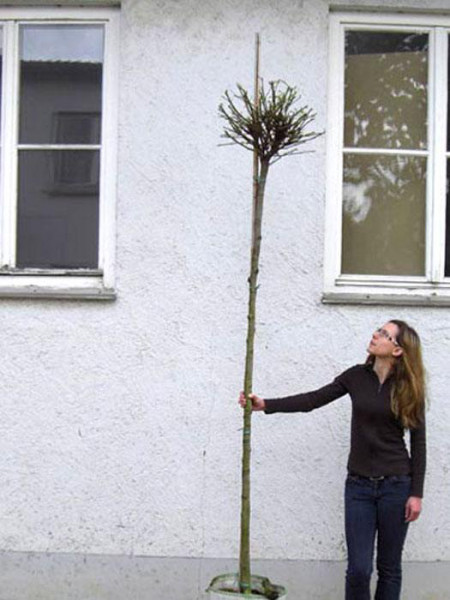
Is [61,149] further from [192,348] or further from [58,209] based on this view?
[192,348]

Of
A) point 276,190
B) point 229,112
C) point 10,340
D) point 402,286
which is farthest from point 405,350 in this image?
point 10,340

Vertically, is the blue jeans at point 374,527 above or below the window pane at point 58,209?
below

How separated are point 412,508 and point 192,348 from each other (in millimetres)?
1573

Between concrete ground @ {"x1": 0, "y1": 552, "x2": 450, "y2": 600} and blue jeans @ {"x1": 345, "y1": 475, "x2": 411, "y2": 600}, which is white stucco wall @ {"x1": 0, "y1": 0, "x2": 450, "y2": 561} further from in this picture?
blue jeans @ {"x1": 345, "y1": 475, "x2": 411, "y2": 600}

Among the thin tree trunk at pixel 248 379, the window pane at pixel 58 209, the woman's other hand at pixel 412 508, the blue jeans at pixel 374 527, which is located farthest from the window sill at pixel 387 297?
the window pane at pixel 58 209

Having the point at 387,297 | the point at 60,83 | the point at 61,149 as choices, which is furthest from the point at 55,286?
the point at 387,297

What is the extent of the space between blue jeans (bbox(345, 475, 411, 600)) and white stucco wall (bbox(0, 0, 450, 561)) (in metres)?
0.67

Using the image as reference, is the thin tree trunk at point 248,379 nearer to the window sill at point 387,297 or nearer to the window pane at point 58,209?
the window sill at point 387,297

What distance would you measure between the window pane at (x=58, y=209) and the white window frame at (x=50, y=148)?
51 mm

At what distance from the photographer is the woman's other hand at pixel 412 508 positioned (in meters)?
4.79

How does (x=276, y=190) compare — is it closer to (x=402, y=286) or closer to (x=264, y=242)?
(x=264, y=242)

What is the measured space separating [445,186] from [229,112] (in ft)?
4.47

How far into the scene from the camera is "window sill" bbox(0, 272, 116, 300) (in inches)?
220

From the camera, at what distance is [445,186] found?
576cm
